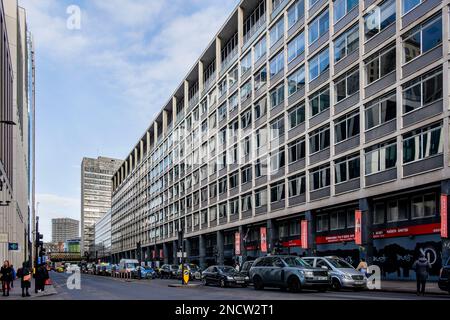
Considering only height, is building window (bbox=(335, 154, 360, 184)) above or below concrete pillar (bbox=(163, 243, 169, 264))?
above

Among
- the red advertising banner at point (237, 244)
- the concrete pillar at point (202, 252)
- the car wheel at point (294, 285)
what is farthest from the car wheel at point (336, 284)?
the concrete pillar at point (202, 252)

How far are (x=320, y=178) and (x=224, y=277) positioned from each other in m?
16.8

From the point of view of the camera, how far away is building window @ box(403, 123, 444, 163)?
3315 centimetres

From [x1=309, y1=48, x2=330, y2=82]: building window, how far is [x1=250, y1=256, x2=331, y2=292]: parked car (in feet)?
78.0

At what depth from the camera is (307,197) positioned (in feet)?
162

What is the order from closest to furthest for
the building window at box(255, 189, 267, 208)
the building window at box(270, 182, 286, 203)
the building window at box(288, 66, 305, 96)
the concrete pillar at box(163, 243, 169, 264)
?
the building window at box(288, 66, 305, 96) → the building window at box(270, 182, 286, 203) → the building window at box(255, 189, 267, 208) → the concrete pillar at box(163, 243, 169, 264)

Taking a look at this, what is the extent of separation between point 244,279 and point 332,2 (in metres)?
25.2

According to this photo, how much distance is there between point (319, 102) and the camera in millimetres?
48312

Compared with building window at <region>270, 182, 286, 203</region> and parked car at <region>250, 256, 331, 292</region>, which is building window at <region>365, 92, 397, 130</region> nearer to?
parked car at <region>250, 256, 331, 292</region>

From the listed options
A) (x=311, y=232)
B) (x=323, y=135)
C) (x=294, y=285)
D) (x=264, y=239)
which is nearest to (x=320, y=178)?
(x=323, y=135)

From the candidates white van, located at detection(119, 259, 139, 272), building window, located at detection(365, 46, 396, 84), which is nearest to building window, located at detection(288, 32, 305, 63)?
building window, located at detection(365, 46, 396, 84)

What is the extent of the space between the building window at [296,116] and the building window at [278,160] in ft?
10.7

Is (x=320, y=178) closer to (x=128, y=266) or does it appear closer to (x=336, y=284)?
(x=336, y=284)
